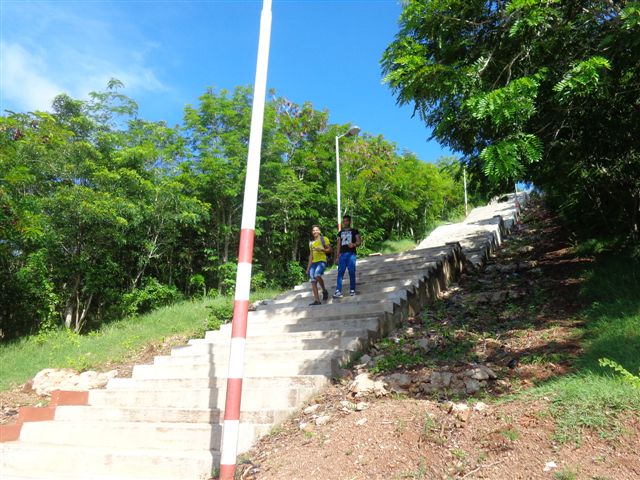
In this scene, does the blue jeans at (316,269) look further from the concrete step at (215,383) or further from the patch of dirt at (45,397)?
the patch of dirt at (45,397)

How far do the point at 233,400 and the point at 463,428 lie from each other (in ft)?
6.56

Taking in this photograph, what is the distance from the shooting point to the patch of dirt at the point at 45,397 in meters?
7.63

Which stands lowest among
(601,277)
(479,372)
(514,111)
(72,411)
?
(72,411)

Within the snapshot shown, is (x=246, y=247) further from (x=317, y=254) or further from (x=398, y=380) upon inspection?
(x=317, y=254)

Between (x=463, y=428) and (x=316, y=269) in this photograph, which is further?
(x=316, y=269)

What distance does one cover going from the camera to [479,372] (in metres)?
4.92

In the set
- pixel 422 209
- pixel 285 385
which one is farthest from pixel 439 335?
pixel 422 209

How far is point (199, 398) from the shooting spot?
5.62 m

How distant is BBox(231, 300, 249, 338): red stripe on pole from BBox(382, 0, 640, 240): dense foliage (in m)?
2.74

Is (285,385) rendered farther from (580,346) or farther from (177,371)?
(580,346)

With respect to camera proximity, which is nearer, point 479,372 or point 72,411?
point 479,372

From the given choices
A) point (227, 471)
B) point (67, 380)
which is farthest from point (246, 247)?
point (67, 380)

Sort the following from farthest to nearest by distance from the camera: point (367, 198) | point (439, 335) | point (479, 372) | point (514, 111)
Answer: point (367, 198)
point (439, 335)
point (479, 372)
point (514, 111)

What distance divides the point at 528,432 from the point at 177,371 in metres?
5.33
